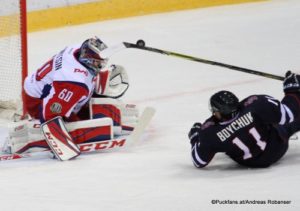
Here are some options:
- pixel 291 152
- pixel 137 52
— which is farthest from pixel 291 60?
pixel 291 152

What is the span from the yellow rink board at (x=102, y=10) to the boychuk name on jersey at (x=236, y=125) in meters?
3.73

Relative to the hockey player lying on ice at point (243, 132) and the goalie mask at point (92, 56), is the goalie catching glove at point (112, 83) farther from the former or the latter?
the hockey player lying on ice at point (243, 132)

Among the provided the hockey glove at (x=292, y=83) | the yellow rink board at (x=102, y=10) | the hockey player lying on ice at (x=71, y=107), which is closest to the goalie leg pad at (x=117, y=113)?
the hockey player lying on ice at (x=71, y=107)

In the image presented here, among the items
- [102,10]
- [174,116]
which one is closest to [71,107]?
[174,116]

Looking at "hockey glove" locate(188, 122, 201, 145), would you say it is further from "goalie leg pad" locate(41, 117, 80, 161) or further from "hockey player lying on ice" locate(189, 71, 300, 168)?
"goalie leg pad" locate(41, 117, 80, 161)

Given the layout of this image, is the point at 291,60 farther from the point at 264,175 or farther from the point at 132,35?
the point at 264,175

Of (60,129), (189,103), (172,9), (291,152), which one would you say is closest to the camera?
(291,152)

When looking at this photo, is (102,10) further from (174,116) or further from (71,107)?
(71,107)

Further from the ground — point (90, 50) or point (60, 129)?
point (90, 50)

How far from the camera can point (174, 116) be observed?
4.89 metres

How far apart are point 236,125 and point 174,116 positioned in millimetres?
1428

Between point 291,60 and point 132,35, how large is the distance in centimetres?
143

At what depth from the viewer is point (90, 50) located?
4.18 meters

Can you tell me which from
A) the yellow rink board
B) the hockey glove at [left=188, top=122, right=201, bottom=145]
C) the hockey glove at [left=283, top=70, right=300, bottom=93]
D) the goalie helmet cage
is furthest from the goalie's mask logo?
the yellow rink board
